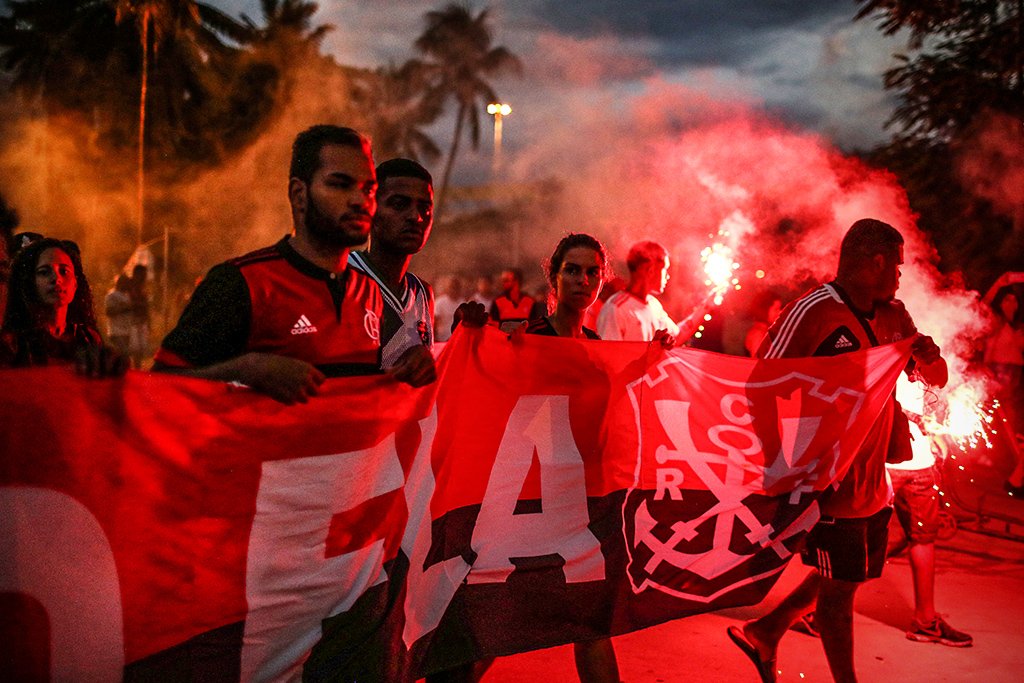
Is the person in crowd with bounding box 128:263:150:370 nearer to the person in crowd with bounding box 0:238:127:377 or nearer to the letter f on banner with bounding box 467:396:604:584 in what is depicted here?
the person in crowd with bounding box 0:238:127:377

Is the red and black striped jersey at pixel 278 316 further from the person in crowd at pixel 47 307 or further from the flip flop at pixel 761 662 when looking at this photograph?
the flip flop at pixel 761 662

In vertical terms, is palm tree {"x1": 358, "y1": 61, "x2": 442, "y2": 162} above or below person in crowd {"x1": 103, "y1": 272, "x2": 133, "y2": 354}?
above

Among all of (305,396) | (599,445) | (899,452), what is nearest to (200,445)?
(305,396)

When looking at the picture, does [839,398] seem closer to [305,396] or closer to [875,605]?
[875,605]

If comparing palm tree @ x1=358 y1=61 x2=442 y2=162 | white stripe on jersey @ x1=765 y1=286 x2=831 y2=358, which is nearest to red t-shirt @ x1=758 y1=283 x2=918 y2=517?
white stripe on jersey @ x1=765 y1=286 x2=831 y2=358

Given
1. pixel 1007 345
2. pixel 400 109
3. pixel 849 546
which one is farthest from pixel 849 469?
pixel 400 109

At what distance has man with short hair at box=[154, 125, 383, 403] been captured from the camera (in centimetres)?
267

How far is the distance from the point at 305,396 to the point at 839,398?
2594 millimetres

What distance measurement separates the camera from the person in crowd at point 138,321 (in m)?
15.5

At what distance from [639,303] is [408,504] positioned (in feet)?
11.4

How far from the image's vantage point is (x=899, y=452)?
4449 mm

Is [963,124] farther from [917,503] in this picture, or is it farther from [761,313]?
[917,503]

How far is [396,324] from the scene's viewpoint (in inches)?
143

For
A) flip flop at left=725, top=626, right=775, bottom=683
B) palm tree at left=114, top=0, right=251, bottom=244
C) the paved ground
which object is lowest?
the paved ground
